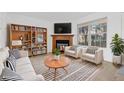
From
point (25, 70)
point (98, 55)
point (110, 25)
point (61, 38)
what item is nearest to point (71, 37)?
point (61, 38)

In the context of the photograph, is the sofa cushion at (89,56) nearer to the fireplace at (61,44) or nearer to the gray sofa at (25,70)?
the fireplace at (61,44)

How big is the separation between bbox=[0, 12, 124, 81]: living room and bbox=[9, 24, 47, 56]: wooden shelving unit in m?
0.04

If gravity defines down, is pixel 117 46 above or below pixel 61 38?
below

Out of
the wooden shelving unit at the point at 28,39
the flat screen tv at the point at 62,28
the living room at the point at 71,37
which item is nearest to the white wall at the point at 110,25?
the living room at the point at 71,37

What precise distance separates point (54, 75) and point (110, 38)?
1836 mm

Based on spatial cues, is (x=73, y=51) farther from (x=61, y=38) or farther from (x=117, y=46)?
(x=117, y=46)

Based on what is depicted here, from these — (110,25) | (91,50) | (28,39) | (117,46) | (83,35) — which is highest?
(110,25)

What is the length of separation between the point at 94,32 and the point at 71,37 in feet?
2.91

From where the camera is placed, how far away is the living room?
2894 mm

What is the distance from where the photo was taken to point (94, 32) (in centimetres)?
330

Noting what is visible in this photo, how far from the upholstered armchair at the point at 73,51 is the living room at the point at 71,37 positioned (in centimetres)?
4

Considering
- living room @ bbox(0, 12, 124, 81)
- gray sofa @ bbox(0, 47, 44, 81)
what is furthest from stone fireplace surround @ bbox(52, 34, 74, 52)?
gray sofa @ bbox(0, 47, 44, 81)

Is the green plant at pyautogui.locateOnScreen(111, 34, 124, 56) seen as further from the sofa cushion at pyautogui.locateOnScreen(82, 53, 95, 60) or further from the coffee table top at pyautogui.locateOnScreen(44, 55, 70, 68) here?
the coffee table top at pyautogui.locateOnScreen(44, 55, 70, 68)
